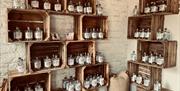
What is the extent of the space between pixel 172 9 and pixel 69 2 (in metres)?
1.04

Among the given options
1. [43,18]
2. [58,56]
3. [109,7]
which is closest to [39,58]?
[58,56]

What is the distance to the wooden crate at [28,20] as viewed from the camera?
5.55ft

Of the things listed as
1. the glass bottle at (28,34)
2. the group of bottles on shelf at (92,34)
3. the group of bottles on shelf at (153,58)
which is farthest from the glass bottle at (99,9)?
the glass bottle at (28,34)


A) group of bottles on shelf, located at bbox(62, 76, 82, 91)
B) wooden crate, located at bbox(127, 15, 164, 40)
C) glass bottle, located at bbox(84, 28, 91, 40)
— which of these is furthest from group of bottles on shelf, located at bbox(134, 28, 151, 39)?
group of bottles on shelf, located at bbox(62, 76, 82, 91)

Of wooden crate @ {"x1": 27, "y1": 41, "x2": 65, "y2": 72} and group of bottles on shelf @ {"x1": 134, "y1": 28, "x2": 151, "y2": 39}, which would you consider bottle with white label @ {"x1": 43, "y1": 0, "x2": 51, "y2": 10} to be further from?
group of bottles on shelf @ {"x1": 134, "y1": 28, "x2": 151, "y2": 39}

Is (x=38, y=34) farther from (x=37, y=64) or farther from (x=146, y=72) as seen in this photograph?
(x=146, y=72)

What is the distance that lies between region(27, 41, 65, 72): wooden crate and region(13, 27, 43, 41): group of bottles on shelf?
73 millimetres

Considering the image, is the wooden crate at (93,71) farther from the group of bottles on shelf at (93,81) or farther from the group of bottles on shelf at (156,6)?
the group of bottles on shelf at (156,6)

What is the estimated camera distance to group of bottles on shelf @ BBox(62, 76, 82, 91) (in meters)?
1.99

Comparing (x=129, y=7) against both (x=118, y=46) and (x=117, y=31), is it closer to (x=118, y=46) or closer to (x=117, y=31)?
(x=117, y=31)

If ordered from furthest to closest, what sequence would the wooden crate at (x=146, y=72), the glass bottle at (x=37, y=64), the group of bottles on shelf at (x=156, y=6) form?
the wooden crate at (x=146, y=72) → the group of bottles on shelf at (x=156, y=6) → the glass bottle at (x=37, y=64)

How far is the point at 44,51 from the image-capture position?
1938 mm

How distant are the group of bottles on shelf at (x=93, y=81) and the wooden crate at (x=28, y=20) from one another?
67cm

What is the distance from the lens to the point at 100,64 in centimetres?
220
